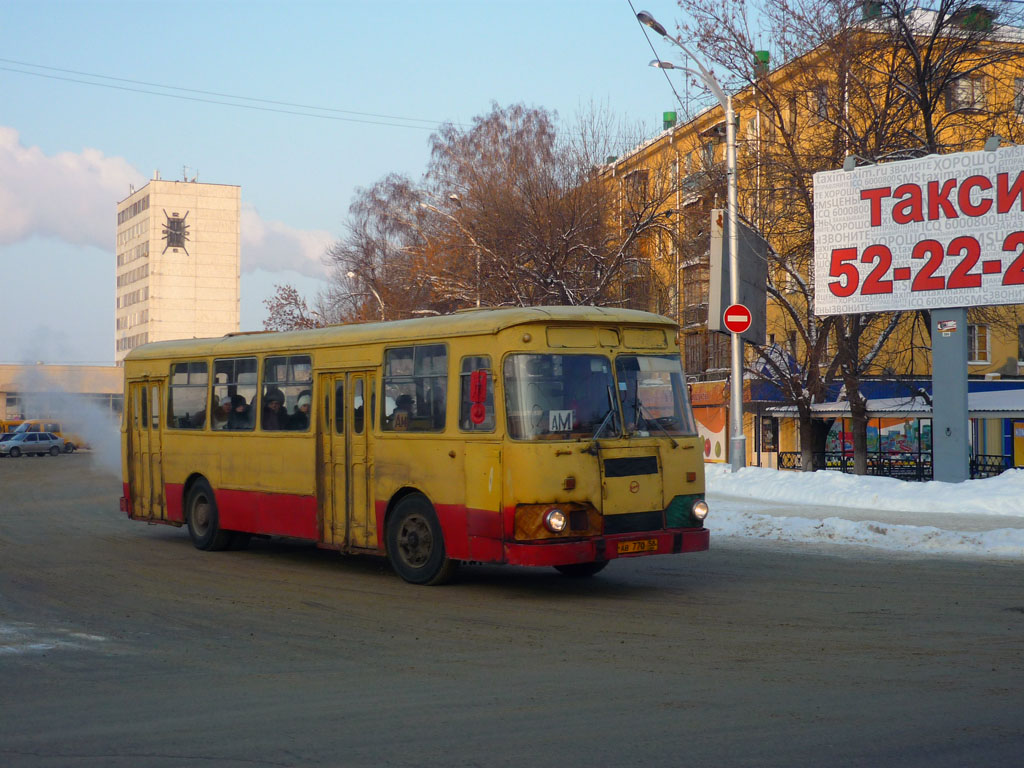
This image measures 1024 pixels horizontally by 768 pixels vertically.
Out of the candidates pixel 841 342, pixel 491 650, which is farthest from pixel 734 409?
pixel 491 650

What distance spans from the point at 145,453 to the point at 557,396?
8493mm

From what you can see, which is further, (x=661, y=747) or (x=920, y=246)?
(x=920, y=246)

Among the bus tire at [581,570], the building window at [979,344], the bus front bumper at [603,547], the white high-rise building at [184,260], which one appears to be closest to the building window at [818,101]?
the building window at [979,344]

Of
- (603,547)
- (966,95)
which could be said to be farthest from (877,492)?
(966,95)

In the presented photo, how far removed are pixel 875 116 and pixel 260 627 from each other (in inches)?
1006

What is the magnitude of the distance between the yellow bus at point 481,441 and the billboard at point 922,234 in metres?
12.4

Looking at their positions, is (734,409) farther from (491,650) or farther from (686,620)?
(491,650)

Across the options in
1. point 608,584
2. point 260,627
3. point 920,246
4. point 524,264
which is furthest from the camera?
point 524,264

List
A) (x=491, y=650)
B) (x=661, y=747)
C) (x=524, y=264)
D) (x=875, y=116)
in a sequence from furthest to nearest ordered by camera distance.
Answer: (x=524, y=264)
(x=875, y=116)
(x=491, y=650)
(x=661, y=747)

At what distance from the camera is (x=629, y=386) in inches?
458

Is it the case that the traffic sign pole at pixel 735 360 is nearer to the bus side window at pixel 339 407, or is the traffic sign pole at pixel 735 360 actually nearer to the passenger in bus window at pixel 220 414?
the passenger in bus window at pixel 220 414

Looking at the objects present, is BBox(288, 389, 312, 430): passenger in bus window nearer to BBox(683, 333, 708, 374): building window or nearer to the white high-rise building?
BBox(683, 333, 708, 374): building window

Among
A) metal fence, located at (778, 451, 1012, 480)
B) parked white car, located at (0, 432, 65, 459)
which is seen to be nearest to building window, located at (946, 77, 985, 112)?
metal fence, located at (778, 451, 1012, 480)

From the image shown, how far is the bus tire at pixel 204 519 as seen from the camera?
15820 mm
